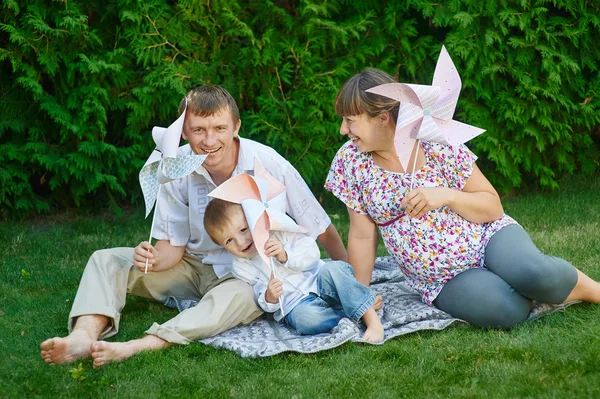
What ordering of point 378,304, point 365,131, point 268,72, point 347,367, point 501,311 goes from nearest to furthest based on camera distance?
1. point 347,367
2. point 501,311
3. point 365,131
4. point 378,304
5. point 268,72

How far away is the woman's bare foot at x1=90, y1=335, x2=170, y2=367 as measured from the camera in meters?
3.26

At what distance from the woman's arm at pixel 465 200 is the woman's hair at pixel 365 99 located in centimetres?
39

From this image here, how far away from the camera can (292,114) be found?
610 cm

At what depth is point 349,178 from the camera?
377 cm

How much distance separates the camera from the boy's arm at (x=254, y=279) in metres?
3.68

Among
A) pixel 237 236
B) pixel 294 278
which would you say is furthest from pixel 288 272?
pixel 237 236

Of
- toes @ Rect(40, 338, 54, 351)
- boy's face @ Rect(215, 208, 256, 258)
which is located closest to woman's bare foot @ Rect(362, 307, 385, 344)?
boy's face @ Rect(215, 208, 256, 258)

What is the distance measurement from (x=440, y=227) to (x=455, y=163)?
294 mm

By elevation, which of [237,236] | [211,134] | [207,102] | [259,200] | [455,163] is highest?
[207,102]

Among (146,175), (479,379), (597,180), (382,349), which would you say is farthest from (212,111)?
(597,180)

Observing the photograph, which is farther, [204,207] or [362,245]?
[204,207]

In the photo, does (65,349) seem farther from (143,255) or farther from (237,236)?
(237,236)

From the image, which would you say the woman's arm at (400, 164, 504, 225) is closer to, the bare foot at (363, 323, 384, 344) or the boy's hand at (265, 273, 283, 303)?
the bare foot at (363, 323, 384, 344)

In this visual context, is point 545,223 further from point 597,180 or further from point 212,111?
point 212,111
